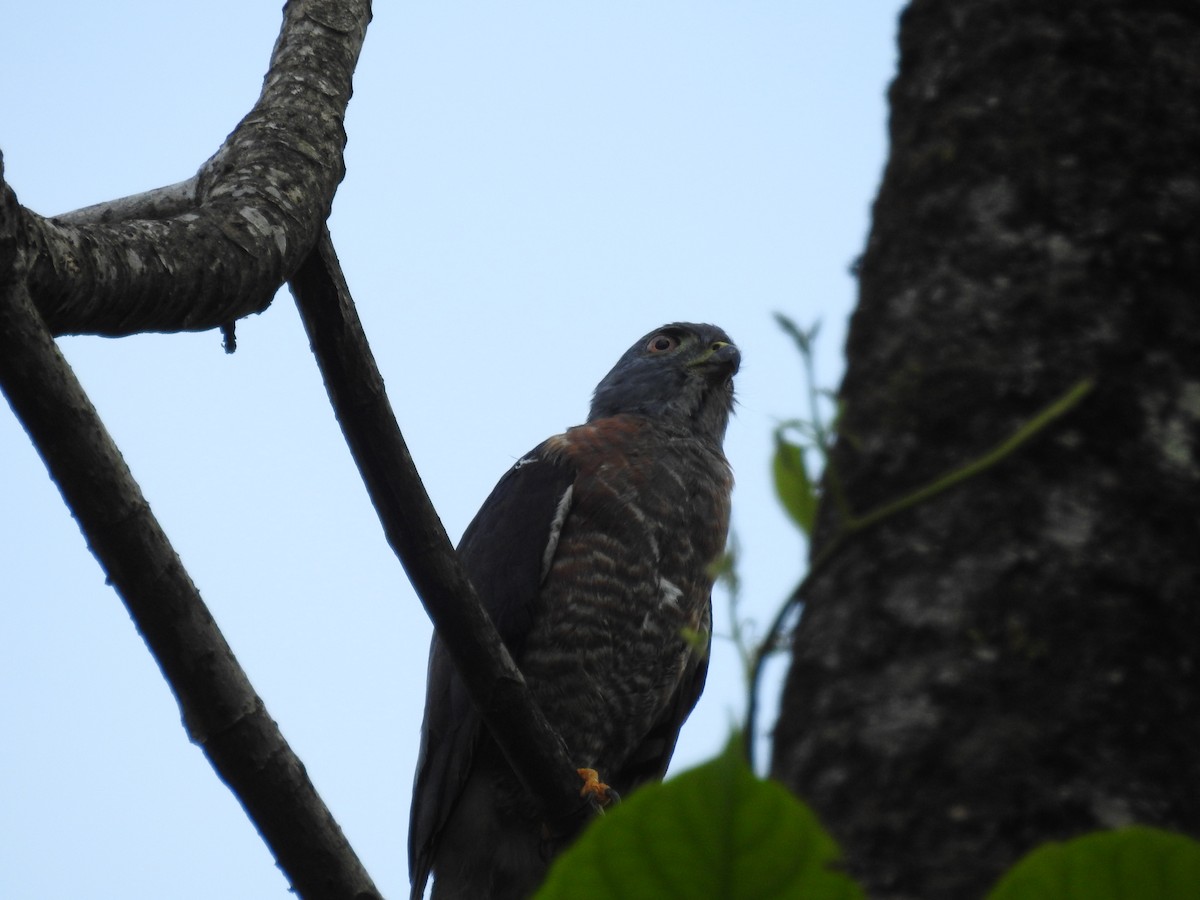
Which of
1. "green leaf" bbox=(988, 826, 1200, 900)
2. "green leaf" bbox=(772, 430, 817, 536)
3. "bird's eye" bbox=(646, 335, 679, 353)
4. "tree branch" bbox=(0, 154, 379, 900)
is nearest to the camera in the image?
"green leaf" bbox=(988, 826, 1200, 900)

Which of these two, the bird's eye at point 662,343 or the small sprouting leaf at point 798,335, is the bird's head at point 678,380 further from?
the small sprouting leaf at point 798,335

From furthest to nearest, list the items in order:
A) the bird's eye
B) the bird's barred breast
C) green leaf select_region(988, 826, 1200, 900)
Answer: the bird's eye
the bird's barred breast
green leaf select_region(988, 826, 1200, 900)

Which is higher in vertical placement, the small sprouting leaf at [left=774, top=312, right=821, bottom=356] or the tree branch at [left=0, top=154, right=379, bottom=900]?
the tree branch at [left=0, top=154, right=379, bottom=900]

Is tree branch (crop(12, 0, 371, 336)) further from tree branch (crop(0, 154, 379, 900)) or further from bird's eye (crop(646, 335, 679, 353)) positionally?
bird's eye (crop(646, 335, 679, 353))

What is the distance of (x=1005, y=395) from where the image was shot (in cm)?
114

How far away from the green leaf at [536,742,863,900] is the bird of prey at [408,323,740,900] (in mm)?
4342

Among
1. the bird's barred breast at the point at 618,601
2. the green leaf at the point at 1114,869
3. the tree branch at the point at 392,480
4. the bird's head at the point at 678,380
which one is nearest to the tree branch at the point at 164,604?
the tree branch at the point at 392,480

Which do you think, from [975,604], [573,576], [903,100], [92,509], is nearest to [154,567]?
[92,509]

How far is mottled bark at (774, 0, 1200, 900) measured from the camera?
38.0 inches

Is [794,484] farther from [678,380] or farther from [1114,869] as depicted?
[678,380]

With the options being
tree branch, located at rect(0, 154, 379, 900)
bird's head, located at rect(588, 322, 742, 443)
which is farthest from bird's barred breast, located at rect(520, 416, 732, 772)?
tree branch, located at rect(0, 154, 379, 900)

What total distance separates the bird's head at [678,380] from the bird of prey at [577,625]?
0.30 meters

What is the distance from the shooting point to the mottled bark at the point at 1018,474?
96cm

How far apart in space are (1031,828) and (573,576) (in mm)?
4842
